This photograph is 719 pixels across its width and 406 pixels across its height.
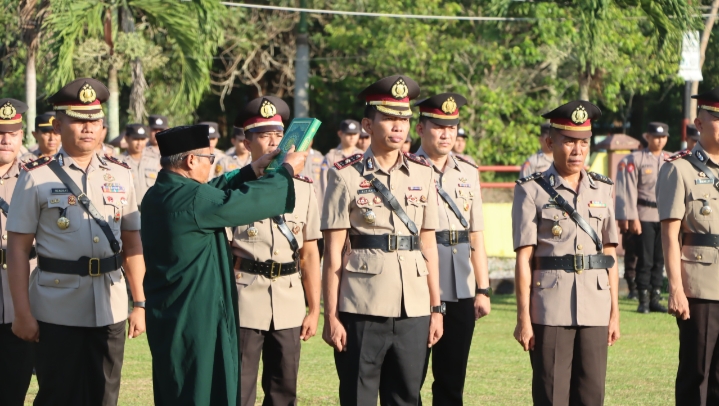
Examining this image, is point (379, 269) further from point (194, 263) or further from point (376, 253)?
point (194, 263)

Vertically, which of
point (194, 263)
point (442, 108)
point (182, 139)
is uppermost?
point (442, 108)

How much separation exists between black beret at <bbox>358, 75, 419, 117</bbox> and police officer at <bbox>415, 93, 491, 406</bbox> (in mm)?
1065

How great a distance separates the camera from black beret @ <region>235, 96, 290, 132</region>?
6852 mm

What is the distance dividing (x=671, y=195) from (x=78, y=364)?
377 centimetres

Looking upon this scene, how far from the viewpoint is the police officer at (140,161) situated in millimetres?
14211

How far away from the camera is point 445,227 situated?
751cm

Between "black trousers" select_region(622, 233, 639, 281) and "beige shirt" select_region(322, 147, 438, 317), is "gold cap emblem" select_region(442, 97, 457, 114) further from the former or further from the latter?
"black trousers" select_region(622, 233, 639, 281)

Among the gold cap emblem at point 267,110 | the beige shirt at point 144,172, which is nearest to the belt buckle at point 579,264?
the gold cap emblem at point 267,110

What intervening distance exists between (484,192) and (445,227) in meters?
11.8

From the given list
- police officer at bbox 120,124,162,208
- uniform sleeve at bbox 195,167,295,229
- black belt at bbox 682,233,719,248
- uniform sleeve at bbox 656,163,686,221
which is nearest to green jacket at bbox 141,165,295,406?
uniform sleeve at bbox 195,167,295,229

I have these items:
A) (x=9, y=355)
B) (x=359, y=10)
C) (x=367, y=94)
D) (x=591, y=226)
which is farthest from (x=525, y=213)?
(x=359, y=10)

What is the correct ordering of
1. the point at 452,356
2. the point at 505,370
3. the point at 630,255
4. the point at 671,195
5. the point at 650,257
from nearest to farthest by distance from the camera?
the point at 671,195
the point at 452,356
the point at 505,370
the point at 650,257
the point at 630,255

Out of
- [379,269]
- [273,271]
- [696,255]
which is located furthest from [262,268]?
[696,255]

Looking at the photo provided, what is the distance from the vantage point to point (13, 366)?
22.0 feet
